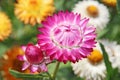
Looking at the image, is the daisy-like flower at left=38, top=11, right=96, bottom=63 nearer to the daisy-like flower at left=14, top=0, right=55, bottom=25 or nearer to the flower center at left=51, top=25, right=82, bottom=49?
the flower center at left=51, top=25, right=82, bottom=49

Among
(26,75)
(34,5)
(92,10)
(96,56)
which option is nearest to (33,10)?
(34,5)

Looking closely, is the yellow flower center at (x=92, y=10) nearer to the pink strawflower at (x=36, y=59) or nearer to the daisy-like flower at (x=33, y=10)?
the daisy-like flower at (x=33, y=10)

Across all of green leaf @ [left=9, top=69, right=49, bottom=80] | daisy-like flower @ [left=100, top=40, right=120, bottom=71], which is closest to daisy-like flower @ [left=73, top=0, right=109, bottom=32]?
daisy-like flower @ [left=100, top=40, right=120, bottom=71]

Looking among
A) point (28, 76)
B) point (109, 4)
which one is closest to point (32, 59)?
point (28, 76)

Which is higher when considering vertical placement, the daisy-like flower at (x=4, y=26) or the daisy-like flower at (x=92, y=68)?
the daisy-like flower at (x=4, y=26)

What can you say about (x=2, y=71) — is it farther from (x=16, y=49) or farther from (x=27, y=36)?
(x=27, y=36)

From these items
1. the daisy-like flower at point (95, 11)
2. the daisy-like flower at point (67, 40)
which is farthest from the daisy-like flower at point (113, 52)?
the daisy-like flower at point (67, 40)

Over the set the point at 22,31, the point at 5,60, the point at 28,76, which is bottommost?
the point at 28,76
